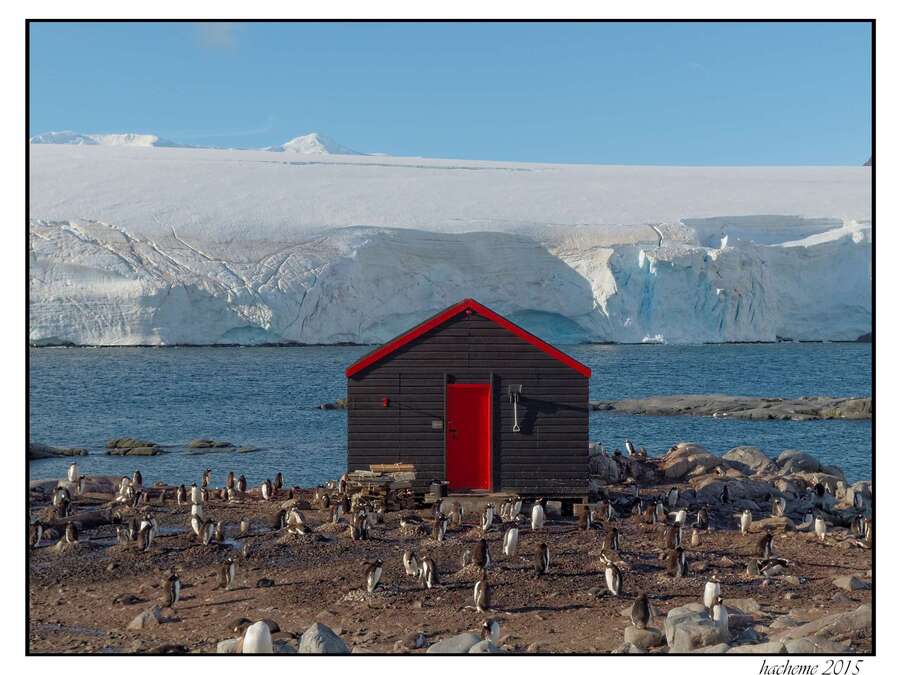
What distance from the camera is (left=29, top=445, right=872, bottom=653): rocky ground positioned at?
31.3 ft

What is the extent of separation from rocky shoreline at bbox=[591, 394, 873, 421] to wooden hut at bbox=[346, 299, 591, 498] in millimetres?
23916

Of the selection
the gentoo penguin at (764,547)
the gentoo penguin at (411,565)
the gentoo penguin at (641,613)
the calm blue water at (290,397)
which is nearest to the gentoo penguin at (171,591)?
the gentoo penguin at (411,565)

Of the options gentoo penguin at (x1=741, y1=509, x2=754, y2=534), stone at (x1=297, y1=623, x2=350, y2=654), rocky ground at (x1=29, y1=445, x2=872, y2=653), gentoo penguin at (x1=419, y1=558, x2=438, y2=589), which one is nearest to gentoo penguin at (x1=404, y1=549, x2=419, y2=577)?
rocky ground at (x1=29, y1=445, x2=872, y2=653)

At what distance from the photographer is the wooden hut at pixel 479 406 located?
615 inches

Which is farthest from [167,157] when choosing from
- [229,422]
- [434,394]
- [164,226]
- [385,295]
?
[434,394]

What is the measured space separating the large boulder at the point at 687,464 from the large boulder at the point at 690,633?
10542 mm

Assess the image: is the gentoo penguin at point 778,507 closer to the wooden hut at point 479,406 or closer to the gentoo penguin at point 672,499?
the gentoo penguin at point 672,499

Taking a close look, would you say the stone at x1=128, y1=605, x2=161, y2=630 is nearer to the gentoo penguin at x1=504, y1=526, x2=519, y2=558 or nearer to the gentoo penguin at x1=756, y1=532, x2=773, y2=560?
the gentoo penguin at x1=504, y1=526, x2=519, y2=558

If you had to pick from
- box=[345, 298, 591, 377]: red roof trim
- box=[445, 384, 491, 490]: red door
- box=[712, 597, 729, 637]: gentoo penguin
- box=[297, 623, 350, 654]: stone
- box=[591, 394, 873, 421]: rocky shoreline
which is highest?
box=[345, 298, 591, 377]: red roof trim

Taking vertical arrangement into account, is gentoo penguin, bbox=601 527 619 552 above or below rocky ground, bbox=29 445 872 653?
above

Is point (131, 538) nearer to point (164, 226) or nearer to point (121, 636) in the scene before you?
point (121, 636)

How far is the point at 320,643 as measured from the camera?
29.4 feet

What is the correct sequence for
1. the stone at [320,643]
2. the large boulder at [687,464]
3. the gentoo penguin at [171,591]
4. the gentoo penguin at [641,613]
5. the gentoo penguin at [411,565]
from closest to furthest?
the stone at [320,643], the gentoo penguin at [641,613], the gentoo penguin at [171,591], the gentoo penguin at [411,565], the large boulder at [687,464]

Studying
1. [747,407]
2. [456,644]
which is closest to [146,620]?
[456,644]
